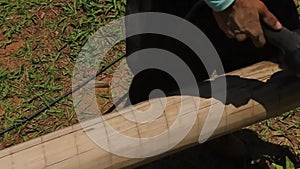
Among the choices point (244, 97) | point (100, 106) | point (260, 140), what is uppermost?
point (244, 97)

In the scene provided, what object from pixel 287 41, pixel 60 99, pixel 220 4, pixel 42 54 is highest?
pixel 220 4

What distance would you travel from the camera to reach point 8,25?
400 cm

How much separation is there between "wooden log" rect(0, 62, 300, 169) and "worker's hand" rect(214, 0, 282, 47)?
0.71 ft

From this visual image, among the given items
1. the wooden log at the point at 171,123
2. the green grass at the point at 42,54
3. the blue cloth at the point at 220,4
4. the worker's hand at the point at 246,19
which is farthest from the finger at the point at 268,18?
the green grass at the point at 42,54

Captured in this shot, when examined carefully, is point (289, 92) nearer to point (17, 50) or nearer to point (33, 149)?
point (33, 149)

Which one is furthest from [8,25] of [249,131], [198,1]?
[198,1]

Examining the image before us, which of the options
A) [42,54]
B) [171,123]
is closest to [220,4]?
[171,123]

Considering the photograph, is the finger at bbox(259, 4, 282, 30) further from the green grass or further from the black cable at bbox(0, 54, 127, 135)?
the green grass

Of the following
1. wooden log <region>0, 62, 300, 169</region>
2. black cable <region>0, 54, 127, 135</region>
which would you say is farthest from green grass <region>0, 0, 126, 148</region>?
wooden log <region>0, 62, 300, 169</region>

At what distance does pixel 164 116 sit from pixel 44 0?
2.24 meters

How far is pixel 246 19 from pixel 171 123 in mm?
408

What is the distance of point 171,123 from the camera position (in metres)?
2.13

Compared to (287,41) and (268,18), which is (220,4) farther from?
(287,41)

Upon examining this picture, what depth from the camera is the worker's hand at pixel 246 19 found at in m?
2.02
